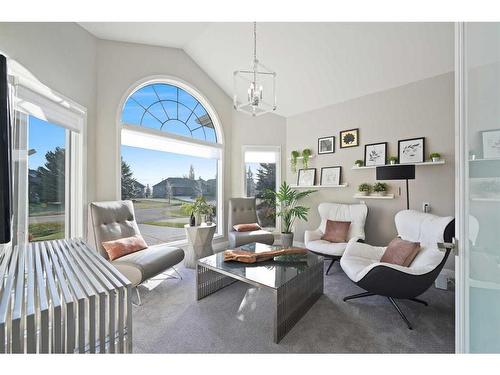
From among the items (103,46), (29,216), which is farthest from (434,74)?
(29,216)

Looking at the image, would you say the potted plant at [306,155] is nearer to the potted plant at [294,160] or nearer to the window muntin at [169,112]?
the potted plant at [294,160]

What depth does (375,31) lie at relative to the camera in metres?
2.64

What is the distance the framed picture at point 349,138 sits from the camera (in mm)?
3652

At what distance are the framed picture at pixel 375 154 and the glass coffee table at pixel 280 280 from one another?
6.45ft

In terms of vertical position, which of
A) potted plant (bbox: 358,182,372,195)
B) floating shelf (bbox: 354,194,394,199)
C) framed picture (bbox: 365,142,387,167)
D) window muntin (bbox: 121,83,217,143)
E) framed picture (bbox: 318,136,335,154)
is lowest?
floating shelf (bbox: 354,194,394,199)

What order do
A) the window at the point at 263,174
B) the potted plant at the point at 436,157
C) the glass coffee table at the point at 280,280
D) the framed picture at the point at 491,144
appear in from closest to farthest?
the framed picture at the point at 491,144 → the glass coffee table at the point at 280,280 → the potted plant at the point at 436,157 → the window at the point at 263,174

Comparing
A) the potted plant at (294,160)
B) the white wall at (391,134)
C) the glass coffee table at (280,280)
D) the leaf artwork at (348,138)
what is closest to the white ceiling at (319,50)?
the white wall at (391,134)

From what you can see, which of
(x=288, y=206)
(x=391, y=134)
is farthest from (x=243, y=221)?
(x=391, y=134)

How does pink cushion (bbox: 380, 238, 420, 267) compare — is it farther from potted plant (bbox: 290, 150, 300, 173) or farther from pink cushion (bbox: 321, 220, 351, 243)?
potted plant (bbox: 290, 150, 300, 173)

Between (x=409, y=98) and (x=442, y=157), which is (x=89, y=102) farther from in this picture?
(x=442, y=157)

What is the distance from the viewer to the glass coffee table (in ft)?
5.67

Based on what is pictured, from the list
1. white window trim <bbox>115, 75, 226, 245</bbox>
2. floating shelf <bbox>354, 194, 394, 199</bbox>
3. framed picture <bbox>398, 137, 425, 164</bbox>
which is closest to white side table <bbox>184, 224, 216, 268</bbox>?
white window trim <bbox>115, 75, 226, 245</bbox>

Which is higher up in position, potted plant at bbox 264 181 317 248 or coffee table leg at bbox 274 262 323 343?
potted plant at bbox 264 181 317 248

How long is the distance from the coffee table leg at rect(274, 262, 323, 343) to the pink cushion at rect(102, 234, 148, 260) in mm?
1740
